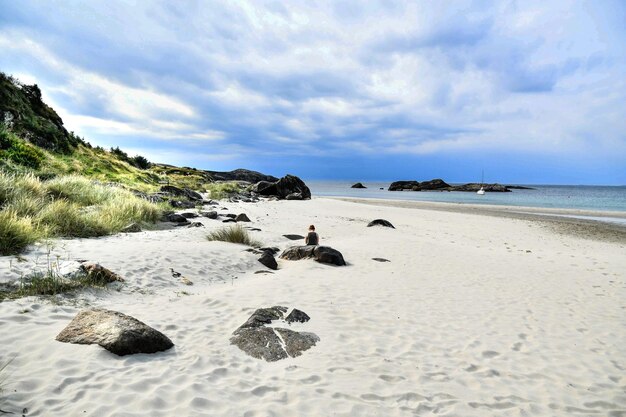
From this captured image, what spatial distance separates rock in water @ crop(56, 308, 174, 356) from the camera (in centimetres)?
449

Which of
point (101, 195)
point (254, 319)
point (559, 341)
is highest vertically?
point (101, 195)

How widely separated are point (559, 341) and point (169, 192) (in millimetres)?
24295

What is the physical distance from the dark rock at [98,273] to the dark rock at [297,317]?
3712 mm

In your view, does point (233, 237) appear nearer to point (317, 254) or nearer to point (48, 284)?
point (317, 254)

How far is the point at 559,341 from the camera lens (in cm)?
623

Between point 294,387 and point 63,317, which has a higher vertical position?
point 63,317

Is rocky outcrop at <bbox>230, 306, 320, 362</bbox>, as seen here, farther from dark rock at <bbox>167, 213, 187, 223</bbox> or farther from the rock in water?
dark rock at <bbox>167, 213, 187, 223</bbox>

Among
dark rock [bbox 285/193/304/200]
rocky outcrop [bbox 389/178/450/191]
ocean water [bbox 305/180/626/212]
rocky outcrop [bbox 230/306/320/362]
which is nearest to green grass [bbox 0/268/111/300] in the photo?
rocky outcrop [bbox 230/306/320/362]

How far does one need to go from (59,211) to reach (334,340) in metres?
9.86

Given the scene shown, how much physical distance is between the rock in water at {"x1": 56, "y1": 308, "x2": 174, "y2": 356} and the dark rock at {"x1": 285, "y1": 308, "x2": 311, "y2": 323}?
6.82 ft

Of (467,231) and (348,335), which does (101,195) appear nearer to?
(348,335)

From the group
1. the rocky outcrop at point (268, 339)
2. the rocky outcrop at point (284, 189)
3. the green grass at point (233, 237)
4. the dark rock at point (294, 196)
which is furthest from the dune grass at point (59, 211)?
the rocky outcrop at point (284, 189)

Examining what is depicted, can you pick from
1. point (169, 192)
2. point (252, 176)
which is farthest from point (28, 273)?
point (252, 176)

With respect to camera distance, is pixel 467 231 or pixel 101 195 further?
pixel 467 231
